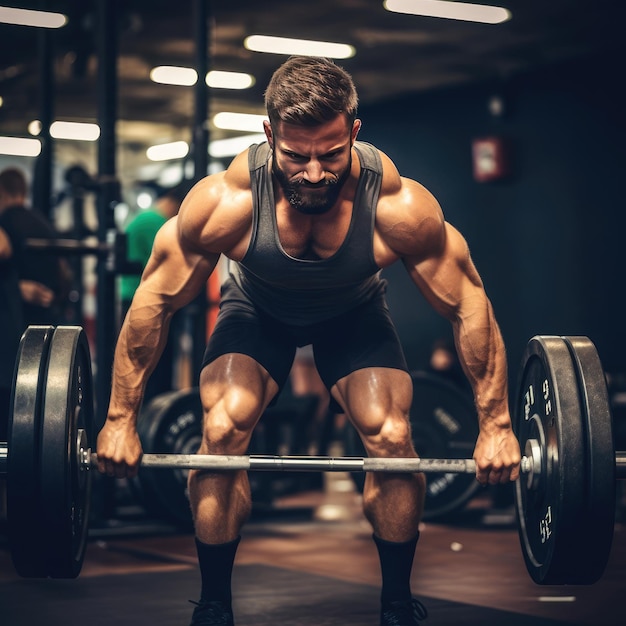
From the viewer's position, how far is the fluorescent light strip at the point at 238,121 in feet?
32.8

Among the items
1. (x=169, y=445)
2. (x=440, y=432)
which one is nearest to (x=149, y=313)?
(x=169, y=445)

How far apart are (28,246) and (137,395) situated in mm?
1883

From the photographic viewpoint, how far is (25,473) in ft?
7.94

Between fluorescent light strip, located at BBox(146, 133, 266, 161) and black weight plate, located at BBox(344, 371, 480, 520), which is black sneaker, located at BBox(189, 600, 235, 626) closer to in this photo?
black weight plate, located at BBox(344, 371, 480, 520)

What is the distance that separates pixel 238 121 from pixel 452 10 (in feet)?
12.9

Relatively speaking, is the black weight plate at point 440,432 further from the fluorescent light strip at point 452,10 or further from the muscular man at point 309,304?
the fluorescent light strip at point 452,10

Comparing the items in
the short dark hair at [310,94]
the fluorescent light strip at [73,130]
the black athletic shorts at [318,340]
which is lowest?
the black athletic shorts at [318,340]

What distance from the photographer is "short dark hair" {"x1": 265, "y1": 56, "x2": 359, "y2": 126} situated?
237 cm

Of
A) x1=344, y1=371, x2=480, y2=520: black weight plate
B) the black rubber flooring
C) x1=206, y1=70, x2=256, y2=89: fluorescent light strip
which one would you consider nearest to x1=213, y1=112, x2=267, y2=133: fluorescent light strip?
x1=206, y1=70, x2=256, y2=89: fluorescent light strip

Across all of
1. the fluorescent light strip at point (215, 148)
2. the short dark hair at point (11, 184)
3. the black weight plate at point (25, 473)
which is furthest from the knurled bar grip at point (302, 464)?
the fluorescent light strip at point (215, 148)

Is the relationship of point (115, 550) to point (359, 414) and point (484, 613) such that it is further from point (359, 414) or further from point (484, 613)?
point (359, 414)

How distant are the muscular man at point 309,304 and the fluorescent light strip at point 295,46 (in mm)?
4896

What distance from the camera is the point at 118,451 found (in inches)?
99.9

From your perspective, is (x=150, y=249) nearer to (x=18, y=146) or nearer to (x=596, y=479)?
(x=596, y=479)
